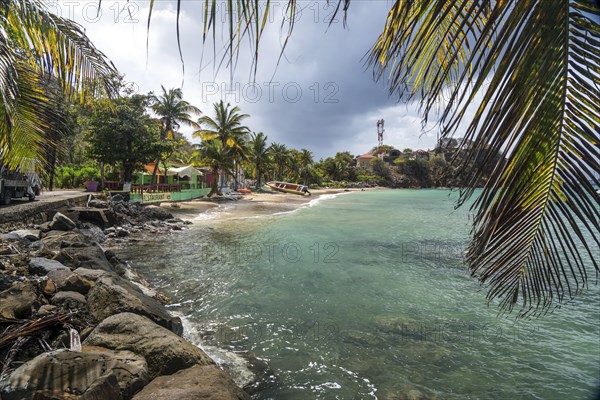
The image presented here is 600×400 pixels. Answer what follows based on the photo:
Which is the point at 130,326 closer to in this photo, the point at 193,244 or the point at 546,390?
the point at 546,390

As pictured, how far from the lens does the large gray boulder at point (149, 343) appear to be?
3316 mm

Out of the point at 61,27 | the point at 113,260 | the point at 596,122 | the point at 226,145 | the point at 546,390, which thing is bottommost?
the point at 546,390

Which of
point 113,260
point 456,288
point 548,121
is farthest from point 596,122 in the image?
point 113,260

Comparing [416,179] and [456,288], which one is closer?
[456,288]

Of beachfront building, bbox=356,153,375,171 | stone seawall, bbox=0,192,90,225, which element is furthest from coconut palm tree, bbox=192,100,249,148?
beachfront building, bbox=356,153,375,171

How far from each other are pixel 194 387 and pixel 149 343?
966 millimetres

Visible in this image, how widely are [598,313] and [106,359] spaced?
923 cm

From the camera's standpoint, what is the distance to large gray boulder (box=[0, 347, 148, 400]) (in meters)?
2.27

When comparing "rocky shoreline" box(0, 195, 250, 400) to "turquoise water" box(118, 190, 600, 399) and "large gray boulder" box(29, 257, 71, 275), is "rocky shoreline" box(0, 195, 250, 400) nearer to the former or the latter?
"large gray boulder" box(29, 257, 71, 275)

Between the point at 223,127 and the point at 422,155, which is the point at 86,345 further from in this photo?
the point at 422,155

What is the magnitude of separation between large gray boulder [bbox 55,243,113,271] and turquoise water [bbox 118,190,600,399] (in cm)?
138

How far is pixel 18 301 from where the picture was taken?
3551 mm

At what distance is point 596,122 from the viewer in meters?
1.26

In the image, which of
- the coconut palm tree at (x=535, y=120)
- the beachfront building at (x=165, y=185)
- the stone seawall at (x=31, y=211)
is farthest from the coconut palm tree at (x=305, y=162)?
the coconut palm tree at (x=535, y=120)
